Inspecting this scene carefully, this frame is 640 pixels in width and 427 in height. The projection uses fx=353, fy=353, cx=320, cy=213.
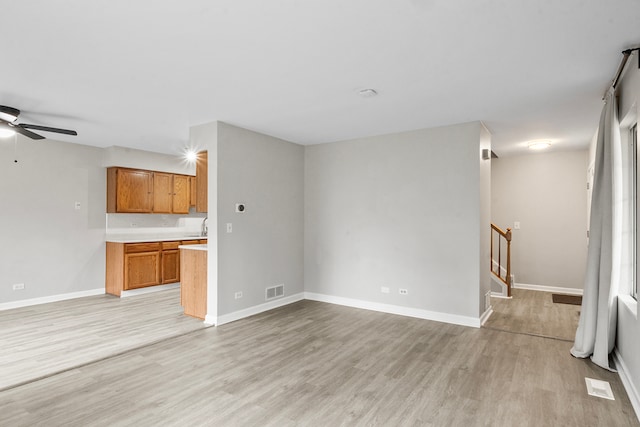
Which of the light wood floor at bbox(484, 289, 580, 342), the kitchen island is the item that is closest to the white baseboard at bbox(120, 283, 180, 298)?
the kitchen island

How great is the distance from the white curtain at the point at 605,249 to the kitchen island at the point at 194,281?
14.0ft

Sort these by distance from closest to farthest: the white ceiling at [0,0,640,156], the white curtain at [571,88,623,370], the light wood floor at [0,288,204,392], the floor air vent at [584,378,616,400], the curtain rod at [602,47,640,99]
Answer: the white ceiling at [0,0,640,156] → the curtain rod at [602,47,640,99] → the floor air vent at [584,378,616,400] → the white curtain at [571,88,623,370] → the light wood floor at [0,288,204,392]

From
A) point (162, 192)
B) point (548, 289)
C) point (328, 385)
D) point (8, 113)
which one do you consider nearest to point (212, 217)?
point (8, 113)

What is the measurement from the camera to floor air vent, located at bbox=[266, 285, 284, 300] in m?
5.26

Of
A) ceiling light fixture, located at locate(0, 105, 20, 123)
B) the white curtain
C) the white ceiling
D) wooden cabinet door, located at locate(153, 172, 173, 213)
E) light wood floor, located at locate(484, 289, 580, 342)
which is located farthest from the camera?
wooden cabinet door, located at locate(153, 172, 173, 213)

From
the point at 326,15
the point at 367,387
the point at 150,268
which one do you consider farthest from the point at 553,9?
the point at 150,268

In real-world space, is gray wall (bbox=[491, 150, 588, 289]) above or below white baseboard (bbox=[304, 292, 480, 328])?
above

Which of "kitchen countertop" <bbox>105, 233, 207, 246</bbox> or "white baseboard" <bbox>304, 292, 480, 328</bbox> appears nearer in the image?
"white baseboard" <bbox>304, 292, 480, 328</bbox>

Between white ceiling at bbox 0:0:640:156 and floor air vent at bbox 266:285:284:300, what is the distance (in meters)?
2.44

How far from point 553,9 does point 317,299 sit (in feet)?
15.8

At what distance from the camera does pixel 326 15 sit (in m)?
2.15

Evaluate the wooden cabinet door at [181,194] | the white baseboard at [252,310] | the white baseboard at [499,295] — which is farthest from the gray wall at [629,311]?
the wooden cabinet door at [181,194]

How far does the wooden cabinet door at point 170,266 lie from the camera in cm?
659

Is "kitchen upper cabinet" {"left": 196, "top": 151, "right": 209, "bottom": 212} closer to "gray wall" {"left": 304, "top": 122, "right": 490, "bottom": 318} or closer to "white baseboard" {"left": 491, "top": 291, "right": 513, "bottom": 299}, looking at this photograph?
"gray wall" {"left": 304, "top": 122, "right": 490, "bottom": 318}
